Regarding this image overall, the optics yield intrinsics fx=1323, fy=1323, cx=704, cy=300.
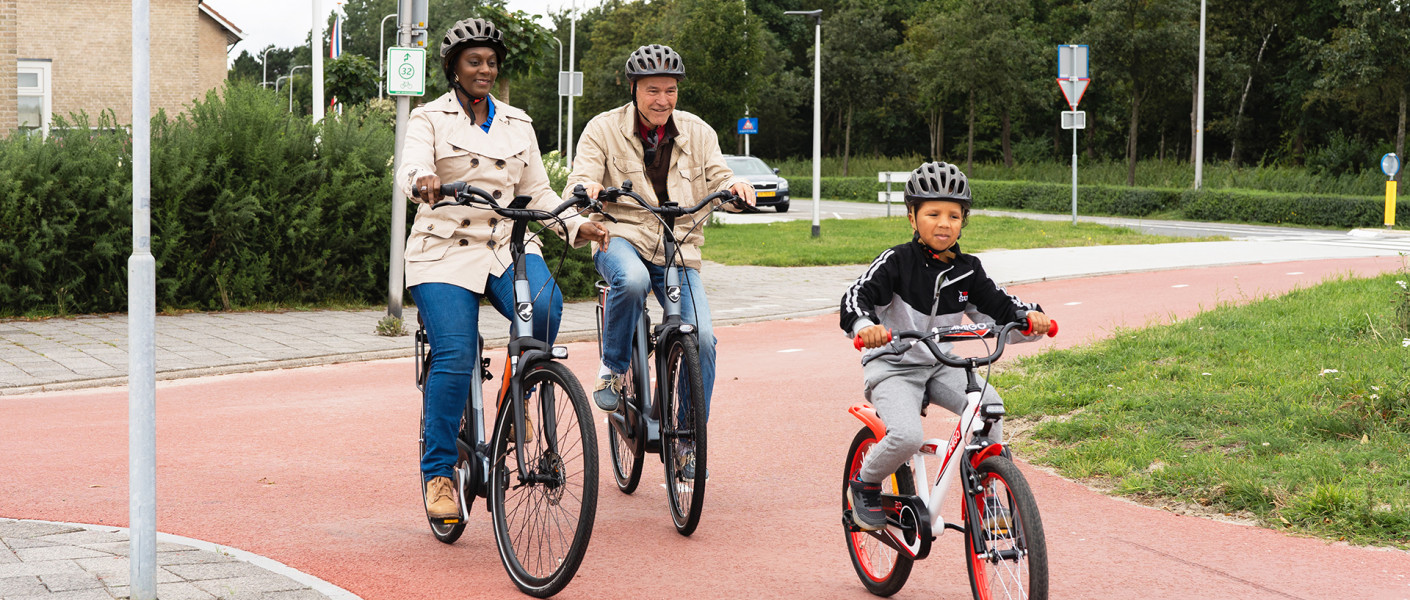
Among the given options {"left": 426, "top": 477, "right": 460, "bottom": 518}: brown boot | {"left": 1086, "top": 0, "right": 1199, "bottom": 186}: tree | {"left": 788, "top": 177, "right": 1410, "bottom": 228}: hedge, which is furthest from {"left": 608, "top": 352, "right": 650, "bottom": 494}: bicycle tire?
{"left": 1086, "top": 0, "right": 1199, "bottom": 186}: tree

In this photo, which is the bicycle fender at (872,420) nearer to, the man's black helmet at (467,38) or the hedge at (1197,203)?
the man's black helmet at (467,38)

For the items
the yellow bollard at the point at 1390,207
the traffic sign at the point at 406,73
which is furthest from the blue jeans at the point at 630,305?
the yellow bollard at the point at 1390,207

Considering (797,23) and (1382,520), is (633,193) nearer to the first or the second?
(1382,520)

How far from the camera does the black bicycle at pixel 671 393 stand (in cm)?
484

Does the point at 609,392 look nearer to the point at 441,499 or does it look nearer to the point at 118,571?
the point at 441,499

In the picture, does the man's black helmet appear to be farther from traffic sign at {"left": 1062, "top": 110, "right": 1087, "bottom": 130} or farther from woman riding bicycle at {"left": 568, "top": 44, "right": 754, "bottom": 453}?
traffic sign at {"left": 1062, "top": 110, "right": 1087, "bottom": 130}

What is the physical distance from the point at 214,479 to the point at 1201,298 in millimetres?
10400

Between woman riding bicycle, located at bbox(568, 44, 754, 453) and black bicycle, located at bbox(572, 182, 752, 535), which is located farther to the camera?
woman riding bicycle, located at bbox(568, 44, 754, 453)

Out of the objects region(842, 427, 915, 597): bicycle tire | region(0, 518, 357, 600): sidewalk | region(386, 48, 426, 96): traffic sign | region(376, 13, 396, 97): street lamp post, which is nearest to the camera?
region(0, 518, 357, 600): sidewalk

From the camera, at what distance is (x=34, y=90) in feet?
90.0

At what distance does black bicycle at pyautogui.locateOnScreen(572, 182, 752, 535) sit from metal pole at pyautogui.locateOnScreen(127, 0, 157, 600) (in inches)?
56.7

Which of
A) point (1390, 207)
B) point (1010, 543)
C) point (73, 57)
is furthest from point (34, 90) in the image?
point (1010, 543)

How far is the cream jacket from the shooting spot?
5336 millimetres

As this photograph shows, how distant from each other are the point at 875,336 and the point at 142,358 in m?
2.09
